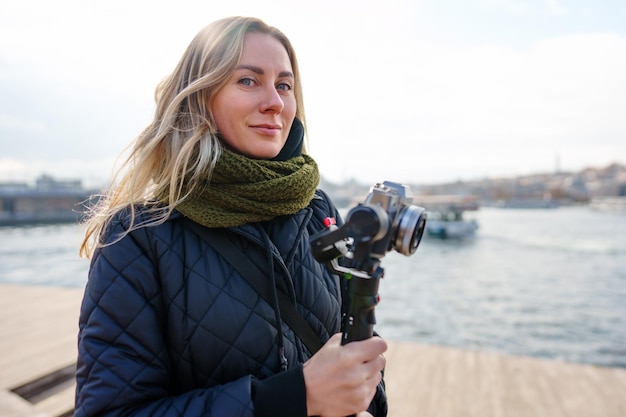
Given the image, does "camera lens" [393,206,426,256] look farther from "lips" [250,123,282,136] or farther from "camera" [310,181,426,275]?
"lips" [250,123,282,136]

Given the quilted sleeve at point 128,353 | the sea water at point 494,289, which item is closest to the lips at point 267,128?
the quilted sleeve at point 128,353

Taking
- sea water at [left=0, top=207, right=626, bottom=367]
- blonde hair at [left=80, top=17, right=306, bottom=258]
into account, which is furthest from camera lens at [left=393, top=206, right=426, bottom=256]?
sea water at [left=0, top=207, right=626, bottom=367]

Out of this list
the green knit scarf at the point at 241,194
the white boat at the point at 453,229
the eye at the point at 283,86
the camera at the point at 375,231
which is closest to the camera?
the camera at the point at 375,231

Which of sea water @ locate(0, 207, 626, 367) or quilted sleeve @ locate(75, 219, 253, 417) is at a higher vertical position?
quilted sleeve @ locate(75, 219, 253, 417)

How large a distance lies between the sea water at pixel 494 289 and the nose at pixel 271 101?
5.71m

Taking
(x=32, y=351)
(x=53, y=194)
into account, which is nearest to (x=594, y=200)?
(x=53, y=194)

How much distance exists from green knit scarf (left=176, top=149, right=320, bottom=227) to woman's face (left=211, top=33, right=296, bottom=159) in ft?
0.14

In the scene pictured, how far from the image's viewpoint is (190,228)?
806 mm

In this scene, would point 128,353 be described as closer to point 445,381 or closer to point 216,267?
point 216,267

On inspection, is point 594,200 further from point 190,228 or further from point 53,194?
point 190,228

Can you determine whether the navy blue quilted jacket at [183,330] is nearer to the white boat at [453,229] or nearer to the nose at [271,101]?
the nose at [271,101]

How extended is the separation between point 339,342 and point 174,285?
0.32m

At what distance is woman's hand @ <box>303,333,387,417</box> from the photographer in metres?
0.63

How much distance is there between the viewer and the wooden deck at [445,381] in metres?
2.73
